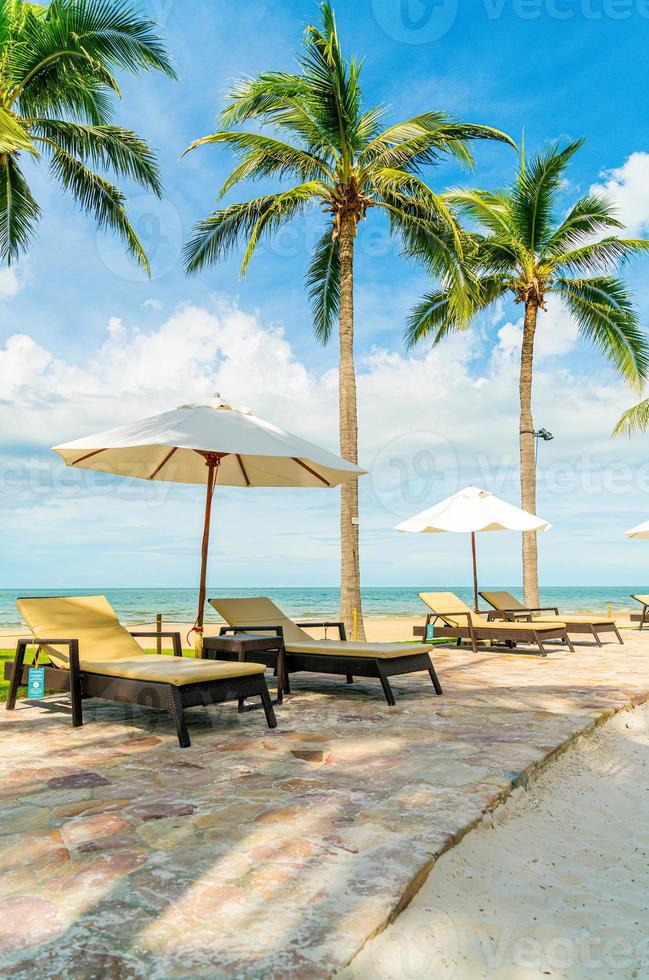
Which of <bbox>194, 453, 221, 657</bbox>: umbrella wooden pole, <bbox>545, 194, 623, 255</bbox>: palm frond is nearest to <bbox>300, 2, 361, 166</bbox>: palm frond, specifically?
<bbox>545, 194, 623, 255</bbox>: palm frond

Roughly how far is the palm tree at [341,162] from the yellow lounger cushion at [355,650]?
4137 mm

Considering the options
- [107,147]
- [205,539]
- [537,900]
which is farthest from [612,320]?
[537,900]

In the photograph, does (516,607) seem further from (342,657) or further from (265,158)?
(265,158)

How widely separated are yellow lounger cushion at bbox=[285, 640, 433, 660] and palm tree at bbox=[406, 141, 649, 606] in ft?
29.3

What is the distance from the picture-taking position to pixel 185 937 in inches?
75.8

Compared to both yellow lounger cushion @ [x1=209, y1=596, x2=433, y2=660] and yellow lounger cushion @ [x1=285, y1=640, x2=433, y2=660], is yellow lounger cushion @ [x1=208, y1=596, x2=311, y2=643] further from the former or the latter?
yellow lounger cushion @ [x1=285, y1=640, x2=433, y2=660]

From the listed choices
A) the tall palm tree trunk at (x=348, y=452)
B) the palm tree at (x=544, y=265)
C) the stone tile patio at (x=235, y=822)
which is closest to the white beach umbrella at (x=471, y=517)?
the tall palm tree trunk at (x=348, y=452)

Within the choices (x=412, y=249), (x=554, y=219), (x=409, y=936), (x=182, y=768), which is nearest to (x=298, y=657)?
(x=182, y=768)

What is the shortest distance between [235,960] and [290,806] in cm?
120

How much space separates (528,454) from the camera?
14.3 metres

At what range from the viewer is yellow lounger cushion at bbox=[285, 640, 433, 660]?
536cm

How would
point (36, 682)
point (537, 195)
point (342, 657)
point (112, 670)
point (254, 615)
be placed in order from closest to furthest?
point (112, 670), point (36, 682), point (342, 657), point (254, 615), point (537, 195)

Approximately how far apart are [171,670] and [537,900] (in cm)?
256

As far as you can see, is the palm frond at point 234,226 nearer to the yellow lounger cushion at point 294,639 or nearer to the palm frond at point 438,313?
the palm frond at point 438,313
